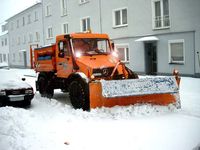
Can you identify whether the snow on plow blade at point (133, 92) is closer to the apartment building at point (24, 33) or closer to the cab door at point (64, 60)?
the cab door at point (64, 60)

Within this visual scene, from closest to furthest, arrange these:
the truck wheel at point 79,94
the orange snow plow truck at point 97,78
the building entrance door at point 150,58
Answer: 1. the orange snow plow truck at point 97,78
2. the truck wheel at point 79,94
3. the building entrance door at point 150,58

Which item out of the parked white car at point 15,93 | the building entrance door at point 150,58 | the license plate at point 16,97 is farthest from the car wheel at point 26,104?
the building entrance door at point 150,58

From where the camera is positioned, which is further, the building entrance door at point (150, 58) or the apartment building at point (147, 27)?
the building entrance door at point (150, 58)

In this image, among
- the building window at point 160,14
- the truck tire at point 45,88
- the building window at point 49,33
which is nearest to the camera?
the truck tire at point 45,88

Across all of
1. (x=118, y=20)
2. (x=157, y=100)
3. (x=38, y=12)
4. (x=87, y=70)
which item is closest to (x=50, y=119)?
(x=87, y=70)

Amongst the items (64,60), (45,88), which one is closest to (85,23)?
(45,88)

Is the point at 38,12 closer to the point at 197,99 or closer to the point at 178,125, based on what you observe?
the point at 197,99

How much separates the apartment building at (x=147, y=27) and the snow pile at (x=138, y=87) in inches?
372

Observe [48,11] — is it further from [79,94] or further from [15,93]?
[79,94]

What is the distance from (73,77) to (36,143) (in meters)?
4.29

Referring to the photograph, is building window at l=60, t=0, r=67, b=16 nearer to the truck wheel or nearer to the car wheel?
the car wheel

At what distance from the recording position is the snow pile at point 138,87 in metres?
8.62

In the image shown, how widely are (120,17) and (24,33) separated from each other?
23.1 meters

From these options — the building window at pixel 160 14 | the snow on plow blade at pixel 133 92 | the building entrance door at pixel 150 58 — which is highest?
the building window at pixel 160 14
